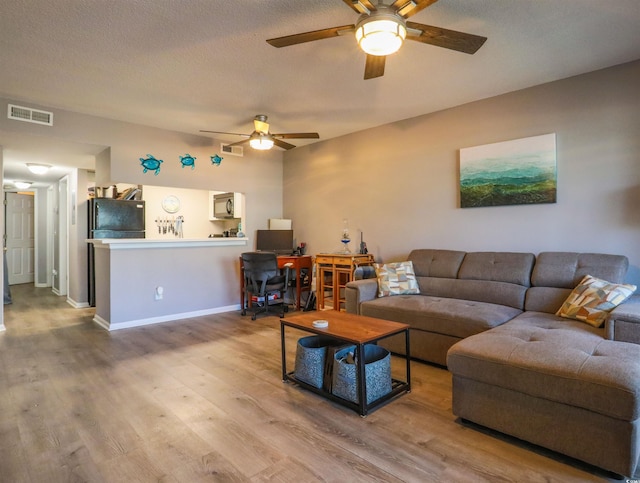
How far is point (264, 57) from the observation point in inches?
112

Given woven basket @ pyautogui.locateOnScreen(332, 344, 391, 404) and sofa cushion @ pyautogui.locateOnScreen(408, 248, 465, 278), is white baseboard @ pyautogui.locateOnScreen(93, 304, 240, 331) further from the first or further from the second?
woven basket @ pyautogui.locateOnScreen(332, 344, 391, 404)

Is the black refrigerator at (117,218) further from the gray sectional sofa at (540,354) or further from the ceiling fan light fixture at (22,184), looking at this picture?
the gray sectional sofa at (540,354)

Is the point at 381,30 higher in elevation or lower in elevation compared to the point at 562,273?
higher

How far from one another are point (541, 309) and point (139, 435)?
10.0 ft

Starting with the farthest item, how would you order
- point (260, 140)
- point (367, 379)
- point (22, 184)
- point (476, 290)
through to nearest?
point (22, 184)
point (260, 140)
point (476, 290)
point (367, 379)

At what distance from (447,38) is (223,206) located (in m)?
4.97

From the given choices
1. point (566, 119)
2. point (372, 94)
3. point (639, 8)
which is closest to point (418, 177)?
point (372, 94)

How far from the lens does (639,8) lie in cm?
224

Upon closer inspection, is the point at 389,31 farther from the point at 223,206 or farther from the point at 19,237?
the point at 19,237

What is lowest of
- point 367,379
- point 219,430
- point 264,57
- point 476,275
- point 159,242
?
point 219,430

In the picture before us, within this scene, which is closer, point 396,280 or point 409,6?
point 409,6

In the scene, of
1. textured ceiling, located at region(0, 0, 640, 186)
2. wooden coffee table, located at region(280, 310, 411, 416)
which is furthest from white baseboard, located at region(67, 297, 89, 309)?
wooden coffee table, located at region(280, 310, 411, 416)

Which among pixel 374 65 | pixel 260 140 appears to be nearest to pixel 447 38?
pixel 374 65

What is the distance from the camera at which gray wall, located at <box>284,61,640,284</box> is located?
3.00 meters
